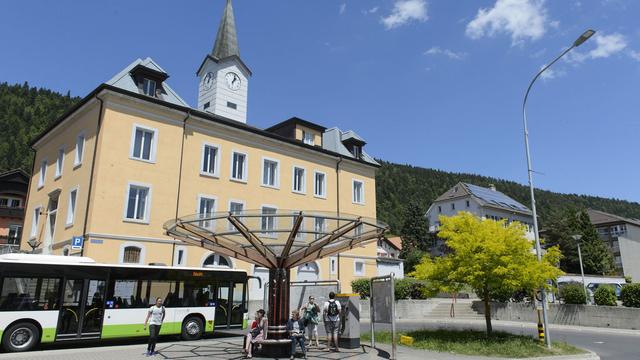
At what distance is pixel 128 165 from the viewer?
27281 millimetres

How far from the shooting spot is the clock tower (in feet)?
127

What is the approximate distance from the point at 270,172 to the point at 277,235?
21006 mm

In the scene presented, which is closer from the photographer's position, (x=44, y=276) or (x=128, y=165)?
(x=44, y=276)

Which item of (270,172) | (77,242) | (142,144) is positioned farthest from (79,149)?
(270,172)

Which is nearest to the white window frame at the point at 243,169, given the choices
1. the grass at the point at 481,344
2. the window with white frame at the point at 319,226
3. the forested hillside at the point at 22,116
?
the grass at the point at 481,344

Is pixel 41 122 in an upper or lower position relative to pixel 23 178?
upper

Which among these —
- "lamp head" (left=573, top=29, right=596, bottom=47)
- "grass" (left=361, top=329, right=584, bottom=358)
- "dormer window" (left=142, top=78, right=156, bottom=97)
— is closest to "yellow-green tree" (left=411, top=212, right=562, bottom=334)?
"grass" (left=361, top=329, right=584, bottom=358)

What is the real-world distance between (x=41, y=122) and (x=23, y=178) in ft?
185

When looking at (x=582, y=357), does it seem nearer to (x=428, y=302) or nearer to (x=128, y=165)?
(x=428, y=302)

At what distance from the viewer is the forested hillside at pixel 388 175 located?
10094cm

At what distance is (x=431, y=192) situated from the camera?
14600 centimetres

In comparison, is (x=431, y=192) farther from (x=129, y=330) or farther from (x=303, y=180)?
(x=129, y=330)

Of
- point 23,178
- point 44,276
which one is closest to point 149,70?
point 44,276

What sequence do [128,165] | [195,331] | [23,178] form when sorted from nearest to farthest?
[195,331] < [128,165] < [23,178]
